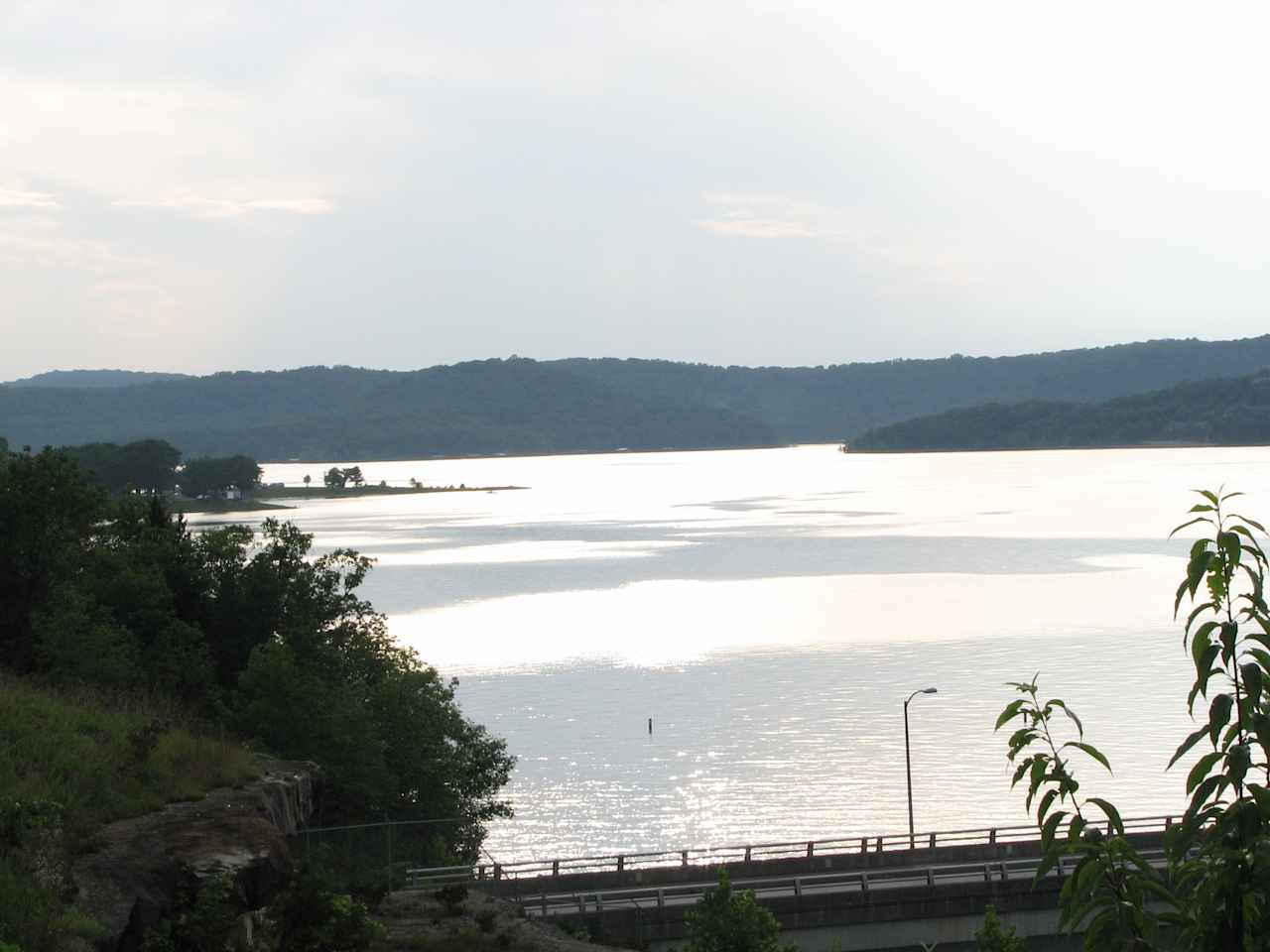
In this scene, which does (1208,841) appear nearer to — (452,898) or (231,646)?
(452,898)

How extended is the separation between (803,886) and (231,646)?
22.5 m

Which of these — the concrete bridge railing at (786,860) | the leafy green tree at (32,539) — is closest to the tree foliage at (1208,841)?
the concrete bridge railing at (786,860)

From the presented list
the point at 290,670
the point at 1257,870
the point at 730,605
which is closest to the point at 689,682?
the point at 730,605

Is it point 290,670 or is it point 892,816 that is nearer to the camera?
point 290,670

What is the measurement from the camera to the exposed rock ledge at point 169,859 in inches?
596

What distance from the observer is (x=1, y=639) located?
43.1 metres

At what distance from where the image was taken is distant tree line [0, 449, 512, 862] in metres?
38.5

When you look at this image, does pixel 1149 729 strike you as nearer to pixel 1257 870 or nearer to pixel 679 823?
pixel 679 823

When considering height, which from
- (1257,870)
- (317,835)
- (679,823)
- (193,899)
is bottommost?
(679,823)

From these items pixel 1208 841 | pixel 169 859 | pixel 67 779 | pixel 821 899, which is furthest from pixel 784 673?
pixel 1208 841

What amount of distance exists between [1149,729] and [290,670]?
43239mm

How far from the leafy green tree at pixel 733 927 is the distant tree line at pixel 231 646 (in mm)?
11378

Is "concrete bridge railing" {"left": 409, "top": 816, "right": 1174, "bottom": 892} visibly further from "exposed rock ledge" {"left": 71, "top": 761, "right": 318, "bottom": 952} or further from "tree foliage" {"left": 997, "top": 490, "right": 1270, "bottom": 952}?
"tree foliage" {"left": 997, "top": 490, "right": 1270, "bottom": 952}

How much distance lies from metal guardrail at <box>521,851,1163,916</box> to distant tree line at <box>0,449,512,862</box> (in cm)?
539
